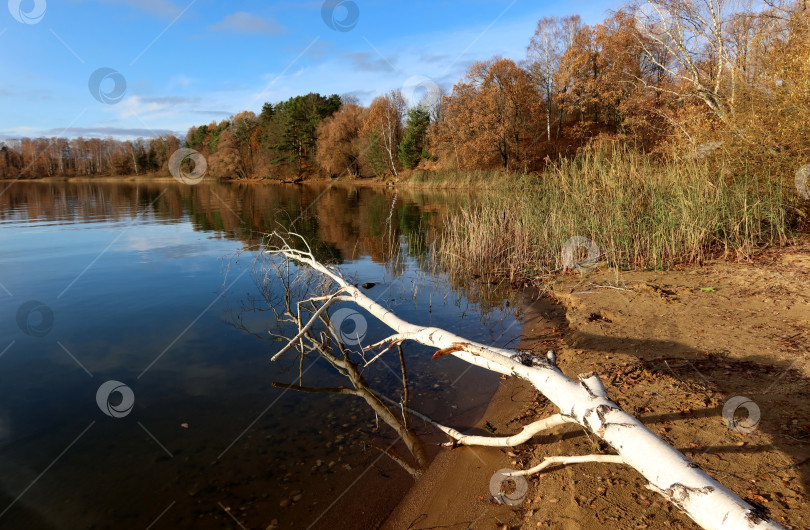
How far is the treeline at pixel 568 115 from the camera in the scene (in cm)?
839

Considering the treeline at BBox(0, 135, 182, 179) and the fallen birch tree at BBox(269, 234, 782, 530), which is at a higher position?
the treeline at BBox(0, 135, 182, 179)

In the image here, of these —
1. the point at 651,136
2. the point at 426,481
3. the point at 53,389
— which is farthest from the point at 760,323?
the point at 651,136

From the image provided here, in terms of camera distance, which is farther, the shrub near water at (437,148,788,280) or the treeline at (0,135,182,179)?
the treeline at (0,135,182,179)

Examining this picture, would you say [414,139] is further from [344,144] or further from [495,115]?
[495,115]

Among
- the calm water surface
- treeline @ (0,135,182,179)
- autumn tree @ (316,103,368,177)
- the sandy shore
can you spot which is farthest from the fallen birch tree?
treeline @ (0,135,182,179)

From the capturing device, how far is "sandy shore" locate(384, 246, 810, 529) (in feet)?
7.93

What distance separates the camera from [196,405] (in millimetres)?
4398

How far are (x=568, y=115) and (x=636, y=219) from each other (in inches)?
1208

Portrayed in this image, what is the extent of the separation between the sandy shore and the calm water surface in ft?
1.50

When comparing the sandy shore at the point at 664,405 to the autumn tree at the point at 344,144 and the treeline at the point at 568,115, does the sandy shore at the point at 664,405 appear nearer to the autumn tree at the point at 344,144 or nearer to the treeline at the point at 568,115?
the treeline at the point at 568,115

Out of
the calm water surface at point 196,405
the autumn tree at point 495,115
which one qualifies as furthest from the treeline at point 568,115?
the calm water surface at point 196,405

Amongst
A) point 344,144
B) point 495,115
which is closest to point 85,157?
point 344,144

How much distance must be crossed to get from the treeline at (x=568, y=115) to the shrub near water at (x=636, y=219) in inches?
32.6

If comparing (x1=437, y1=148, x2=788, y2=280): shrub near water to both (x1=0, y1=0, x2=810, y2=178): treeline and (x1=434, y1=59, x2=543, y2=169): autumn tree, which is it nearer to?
(x1=0, y1=0, x2=810, y2=178): treeline
